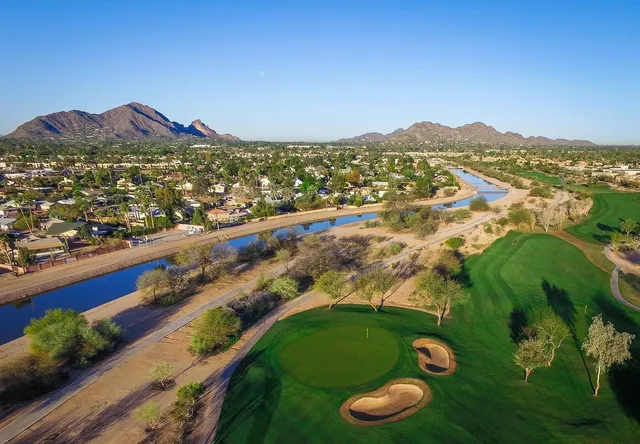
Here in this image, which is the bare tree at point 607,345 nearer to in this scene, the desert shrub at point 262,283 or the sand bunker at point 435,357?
the sand bunker at point 435,357

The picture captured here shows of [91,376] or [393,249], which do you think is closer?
[91,376]

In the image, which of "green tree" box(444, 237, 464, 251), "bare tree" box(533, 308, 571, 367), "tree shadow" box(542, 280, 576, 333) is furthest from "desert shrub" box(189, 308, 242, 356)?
"green tree" box(444, 237, 464, 251)

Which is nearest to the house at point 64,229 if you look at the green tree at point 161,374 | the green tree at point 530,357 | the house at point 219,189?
the house at point 219,189

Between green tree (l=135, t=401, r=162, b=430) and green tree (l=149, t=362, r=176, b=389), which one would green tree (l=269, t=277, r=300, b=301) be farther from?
green tree (l=135, t=401, r=162, b=430)

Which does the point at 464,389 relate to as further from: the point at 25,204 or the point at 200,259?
the point at 25,204

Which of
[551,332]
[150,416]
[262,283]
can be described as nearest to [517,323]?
[551,332]

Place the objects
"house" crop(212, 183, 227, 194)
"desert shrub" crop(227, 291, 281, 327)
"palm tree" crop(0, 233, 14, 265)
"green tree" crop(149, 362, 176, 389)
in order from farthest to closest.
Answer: "house" crop(212, 183, 227, 194) → "palm tree" crop(0, 233, 14, 265) → "desert shrub" crop(227, 291, 281, 327) → "green tree" crop(149, 362, 176, 389)
